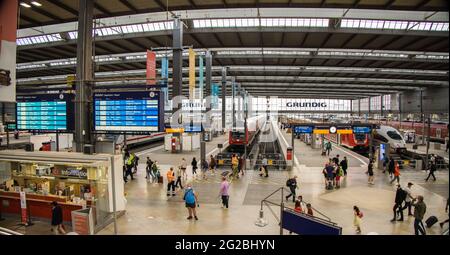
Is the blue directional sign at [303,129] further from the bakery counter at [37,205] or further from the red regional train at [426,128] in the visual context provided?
the red regional train at [426,128]

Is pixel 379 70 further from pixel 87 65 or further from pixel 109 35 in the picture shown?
pixel 87 65

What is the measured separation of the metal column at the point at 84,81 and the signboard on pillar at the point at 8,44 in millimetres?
2518

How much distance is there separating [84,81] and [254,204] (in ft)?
27.4

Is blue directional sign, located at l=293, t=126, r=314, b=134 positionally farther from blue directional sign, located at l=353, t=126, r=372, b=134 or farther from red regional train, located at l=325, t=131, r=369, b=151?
red regional train, located at l=325, t=131, r=369, b=151

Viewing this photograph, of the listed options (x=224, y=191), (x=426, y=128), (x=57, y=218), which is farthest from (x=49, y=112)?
(x=426, y=128)

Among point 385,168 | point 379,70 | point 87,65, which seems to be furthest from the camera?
point 379,70

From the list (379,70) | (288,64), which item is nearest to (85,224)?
(288,64)

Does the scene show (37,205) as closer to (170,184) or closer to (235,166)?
(170,184)

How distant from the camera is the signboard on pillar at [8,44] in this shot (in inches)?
343

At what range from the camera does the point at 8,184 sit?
36.7 ft

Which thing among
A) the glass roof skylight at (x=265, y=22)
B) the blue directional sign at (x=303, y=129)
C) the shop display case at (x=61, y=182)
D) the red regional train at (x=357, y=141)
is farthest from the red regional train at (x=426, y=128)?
the shop display case at (x=61, y=182)

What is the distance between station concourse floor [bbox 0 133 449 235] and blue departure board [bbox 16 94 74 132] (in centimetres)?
379
